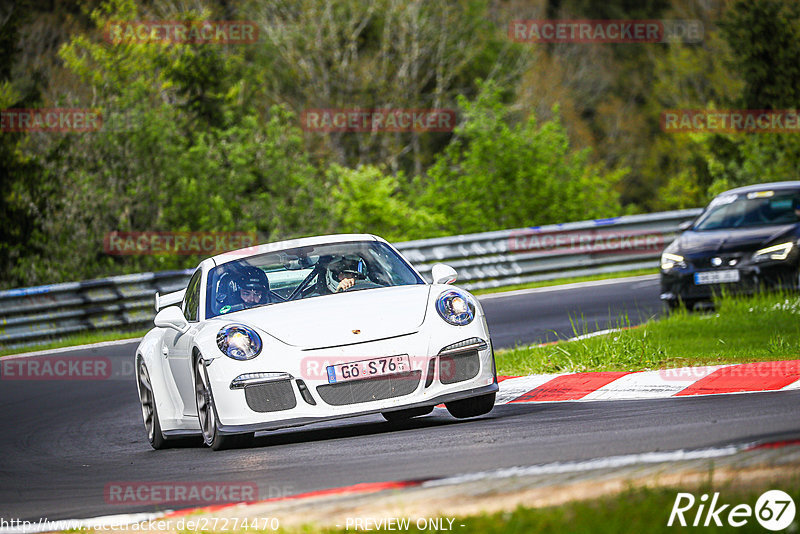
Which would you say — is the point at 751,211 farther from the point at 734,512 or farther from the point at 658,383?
the point at 734,512

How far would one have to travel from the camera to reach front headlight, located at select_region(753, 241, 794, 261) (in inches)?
527

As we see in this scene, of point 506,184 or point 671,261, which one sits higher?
point 671,261

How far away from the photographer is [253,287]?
8539 millimetres

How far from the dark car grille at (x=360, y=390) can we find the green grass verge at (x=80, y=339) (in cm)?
1038

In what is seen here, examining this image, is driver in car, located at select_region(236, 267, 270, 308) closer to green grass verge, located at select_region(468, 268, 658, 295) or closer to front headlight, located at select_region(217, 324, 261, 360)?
front headlight, located at select_region(217, 324, 261, 360)

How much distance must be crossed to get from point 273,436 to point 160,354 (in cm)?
106

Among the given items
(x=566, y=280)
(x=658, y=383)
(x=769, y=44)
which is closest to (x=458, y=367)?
(x=658, y=383)

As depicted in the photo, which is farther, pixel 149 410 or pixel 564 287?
pixel 564 287

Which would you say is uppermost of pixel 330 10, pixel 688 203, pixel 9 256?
pixel 330 10

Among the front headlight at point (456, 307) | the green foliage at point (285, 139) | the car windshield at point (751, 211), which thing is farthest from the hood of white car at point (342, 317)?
the green foliage at point (285, 139)

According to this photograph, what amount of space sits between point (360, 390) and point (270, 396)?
53cm

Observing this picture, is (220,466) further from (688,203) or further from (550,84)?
(550,84)

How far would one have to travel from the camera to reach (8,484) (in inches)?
300

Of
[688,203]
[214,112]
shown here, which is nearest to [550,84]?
[688,203]
